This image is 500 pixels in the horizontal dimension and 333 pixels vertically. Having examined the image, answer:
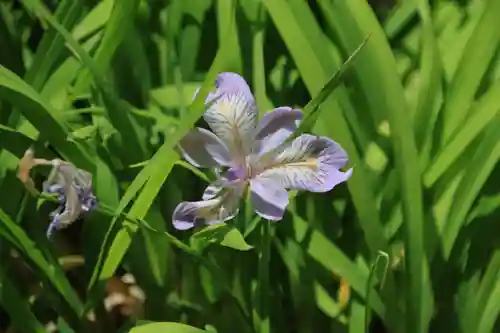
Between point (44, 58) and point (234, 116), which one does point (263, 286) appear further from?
point (44, 58)

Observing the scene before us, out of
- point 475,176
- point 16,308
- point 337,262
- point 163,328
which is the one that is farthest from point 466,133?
point 16,308

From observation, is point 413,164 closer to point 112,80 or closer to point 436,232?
point 436,232

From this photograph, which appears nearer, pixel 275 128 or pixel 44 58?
pixel 275 128

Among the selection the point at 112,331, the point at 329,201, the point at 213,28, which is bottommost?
the point at 112,331

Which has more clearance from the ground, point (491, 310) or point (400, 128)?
point (400, 128)

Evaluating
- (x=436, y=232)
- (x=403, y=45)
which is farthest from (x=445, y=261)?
(x=403, y=45)
